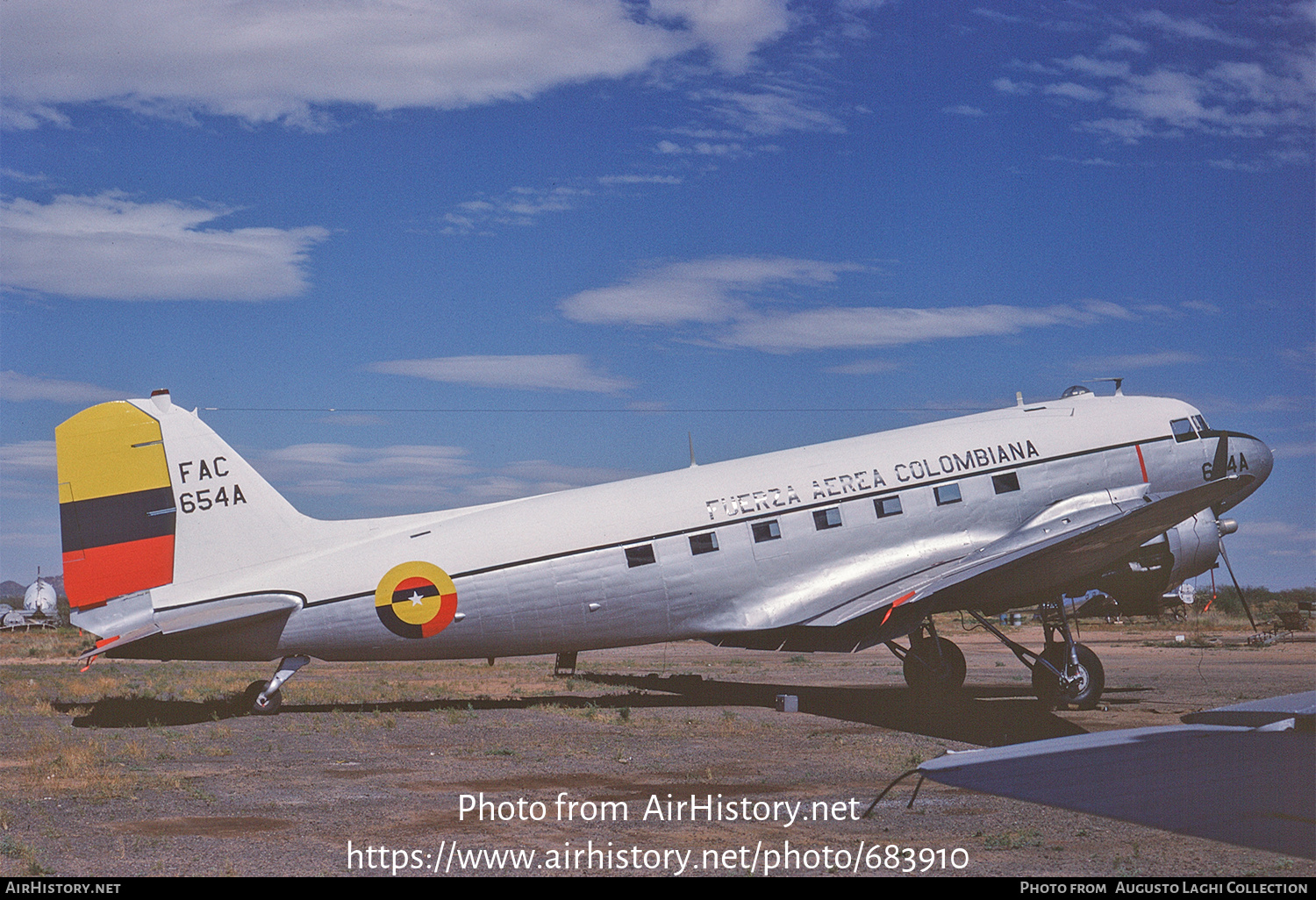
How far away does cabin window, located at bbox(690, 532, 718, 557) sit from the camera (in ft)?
65.8

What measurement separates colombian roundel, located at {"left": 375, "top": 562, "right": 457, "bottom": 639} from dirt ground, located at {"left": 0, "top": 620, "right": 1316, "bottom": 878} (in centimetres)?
184

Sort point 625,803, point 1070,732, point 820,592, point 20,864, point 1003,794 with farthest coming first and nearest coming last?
1. point 820,592
2. point 1070,732
3. point 625,803
4. point 20,864
5. point 1003,794

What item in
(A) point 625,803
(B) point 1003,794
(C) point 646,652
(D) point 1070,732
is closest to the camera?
A: (B) point 1003,794

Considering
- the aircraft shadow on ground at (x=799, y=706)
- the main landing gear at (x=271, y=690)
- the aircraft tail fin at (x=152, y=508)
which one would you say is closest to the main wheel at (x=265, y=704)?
the main landing gear at (x=271, y=690)

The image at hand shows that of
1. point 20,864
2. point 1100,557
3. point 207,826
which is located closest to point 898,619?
point 1100,557

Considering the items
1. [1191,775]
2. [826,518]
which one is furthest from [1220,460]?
[1191,775]

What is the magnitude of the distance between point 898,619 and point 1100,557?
3615 millimetres

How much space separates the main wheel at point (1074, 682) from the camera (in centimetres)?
1947

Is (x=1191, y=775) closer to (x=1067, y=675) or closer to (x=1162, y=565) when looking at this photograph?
(x=1067, y=675)

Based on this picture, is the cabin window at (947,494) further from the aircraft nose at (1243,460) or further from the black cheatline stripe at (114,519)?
the black cheatline stripe at (114,519)

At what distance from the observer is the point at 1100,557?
61.5 feet

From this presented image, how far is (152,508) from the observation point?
64.1 ft

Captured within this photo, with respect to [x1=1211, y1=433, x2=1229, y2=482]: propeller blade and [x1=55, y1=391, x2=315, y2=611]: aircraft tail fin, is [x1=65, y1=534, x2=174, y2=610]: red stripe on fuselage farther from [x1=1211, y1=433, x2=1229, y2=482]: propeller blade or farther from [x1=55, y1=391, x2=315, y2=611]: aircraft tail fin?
[x1=1211, y1=433, x2=1229, y2=482]: propeller blade
